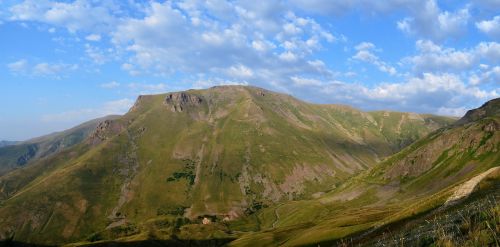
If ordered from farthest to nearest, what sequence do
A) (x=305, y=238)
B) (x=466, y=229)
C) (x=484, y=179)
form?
(x=305, y=238), (x=484, y=179), (x=466, y=229)

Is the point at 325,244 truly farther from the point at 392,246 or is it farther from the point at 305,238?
the point at 392,246

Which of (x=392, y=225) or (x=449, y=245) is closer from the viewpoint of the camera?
(x=449, y=245)

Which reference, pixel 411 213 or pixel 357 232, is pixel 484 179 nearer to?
pixel 411 213

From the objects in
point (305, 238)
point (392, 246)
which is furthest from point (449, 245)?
point (305, 238)

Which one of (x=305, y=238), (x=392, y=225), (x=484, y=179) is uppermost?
(x=484, y=179)

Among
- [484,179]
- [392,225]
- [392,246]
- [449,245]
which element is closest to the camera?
[449,245]

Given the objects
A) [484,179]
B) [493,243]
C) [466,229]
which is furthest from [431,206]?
[493,243]

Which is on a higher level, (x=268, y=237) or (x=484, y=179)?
(x=484, y=179)

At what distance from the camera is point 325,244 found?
121 m

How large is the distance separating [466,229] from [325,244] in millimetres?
99293

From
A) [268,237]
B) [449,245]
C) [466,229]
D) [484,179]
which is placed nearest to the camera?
[449,245]

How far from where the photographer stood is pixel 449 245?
17.7 meters

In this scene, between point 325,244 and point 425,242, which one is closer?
point 425,242

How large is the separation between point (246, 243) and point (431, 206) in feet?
325
